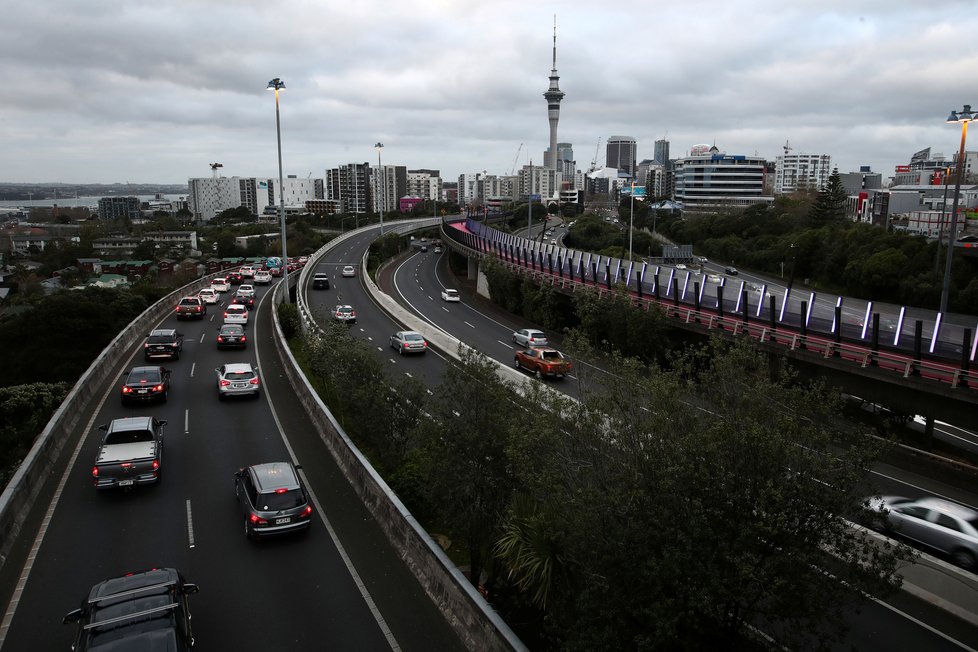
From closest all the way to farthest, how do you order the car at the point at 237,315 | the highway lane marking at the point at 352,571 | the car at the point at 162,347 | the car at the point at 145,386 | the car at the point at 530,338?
1. the highway lane marking at the point at 352,571
2. the car at the point at 145,386
3. the car at the point at 162,347
4. the car at the point at 530,338
5. the car at the point at 237,315

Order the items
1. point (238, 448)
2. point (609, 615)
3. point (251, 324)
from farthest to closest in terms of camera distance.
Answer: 1. point (251, 324)
2. point (238, 448)
3. point (609, 615)

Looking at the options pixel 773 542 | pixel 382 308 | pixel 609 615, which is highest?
pixel 773 542

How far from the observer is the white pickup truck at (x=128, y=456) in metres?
16.6

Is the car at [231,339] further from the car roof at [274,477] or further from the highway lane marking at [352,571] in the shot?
the car roof at [274,477]

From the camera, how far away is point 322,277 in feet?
197

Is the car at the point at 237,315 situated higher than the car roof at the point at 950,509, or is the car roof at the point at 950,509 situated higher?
the car roof at the point at 950,509

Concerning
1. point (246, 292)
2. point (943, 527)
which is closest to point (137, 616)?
point (943, 527)

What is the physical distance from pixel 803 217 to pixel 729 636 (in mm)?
95266

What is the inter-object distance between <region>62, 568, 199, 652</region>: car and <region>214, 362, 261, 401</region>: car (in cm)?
1525

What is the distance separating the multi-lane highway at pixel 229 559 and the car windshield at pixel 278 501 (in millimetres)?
756

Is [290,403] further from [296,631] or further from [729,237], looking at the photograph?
[729,237]

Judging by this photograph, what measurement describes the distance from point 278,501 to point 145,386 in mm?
13052

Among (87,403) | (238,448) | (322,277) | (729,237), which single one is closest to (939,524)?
(238,448)

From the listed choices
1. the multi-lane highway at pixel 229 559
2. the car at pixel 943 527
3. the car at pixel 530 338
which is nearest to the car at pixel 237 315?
the car at pixel 530 338
